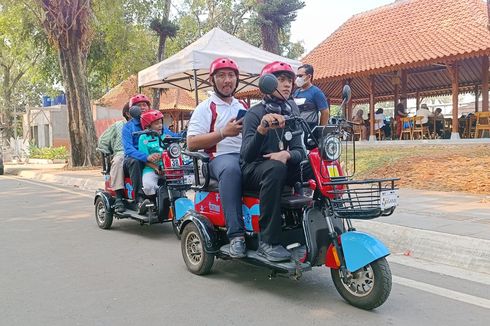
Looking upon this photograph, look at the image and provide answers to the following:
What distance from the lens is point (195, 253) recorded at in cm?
468

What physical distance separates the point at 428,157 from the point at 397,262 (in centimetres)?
731

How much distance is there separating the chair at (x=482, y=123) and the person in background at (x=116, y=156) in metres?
10.9

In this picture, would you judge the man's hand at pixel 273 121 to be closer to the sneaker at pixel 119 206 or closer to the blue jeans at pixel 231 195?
the blue jeans at pixel 231 195

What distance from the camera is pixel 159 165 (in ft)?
21.1

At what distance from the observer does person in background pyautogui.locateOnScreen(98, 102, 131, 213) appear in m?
6.92

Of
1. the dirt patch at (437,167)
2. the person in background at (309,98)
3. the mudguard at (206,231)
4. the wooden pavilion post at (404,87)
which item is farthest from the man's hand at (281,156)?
the wooden pavilion post at (404,87)

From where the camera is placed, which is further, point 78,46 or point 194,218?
point 78,46

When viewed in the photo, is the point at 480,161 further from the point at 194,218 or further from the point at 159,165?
the point at 194,218

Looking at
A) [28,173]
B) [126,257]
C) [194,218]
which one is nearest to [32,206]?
[126,257]

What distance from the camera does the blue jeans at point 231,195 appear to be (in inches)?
161

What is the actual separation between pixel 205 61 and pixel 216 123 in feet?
20.0

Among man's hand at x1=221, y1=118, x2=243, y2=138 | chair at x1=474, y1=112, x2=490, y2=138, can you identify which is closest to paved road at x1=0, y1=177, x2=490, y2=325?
man's hand at x1=221, y1=118, x2=243, y2=138

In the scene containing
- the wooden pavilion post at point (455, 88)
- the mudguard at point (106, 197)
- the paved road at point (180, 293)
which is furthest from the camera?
the wooden pavilion post at point (455, 88)

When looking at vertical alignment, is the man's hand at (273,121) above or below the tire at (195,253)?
above
